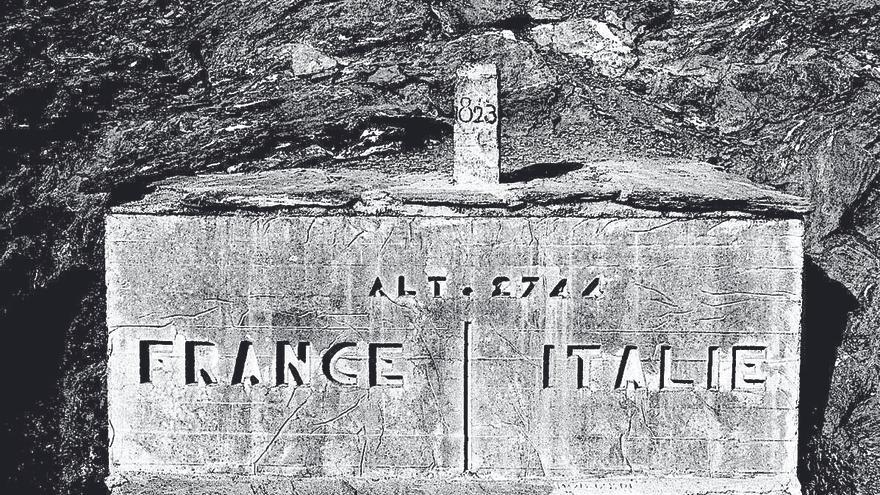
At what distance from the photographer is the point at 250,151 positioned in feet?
15.1

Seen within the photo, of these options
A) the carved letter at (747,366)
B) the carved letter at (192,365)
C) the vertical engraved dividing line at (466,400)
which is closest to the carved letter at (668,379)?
the carved letter at (747,366)

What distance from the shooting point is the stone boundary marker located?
335cm

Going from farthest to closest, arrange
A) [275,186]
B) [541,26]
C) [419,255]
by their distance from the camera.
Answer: [541,26], [275,186], [419,255]

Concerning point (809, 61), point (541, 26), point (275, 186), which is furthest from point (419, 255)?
point (809, 61)

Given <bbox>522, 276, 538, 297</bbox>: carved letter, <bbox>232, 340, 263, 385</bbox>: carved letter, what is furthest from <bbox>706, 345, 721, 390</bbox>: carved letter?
<bbox>232, 340, 263, 385</bbox>: carved letter

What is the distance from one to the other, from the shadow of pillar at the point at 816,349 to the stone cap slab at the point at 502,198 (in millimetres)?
957

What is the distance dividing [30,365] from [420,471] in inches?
79.7

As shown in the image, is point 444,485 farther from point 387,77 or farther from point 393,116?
point 387,77

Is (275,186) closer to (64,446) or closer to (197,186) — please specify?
(197,186)

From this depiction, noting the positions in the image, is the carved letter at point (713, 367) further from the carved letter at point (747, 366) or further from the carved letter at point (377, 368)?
the carved letter at point (377, 368)

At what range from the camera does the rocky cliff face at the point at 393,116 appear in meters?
4.42

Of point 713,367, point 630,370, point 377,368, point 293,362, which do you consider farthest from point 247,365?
point 713,367

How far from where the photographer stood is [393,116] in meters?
4.68

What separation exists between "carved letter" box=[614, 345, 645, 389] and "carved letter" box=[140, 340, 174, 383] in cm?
157
